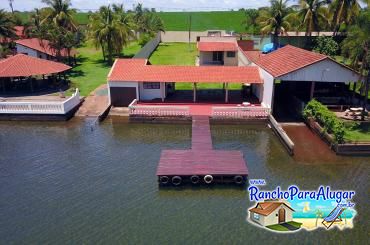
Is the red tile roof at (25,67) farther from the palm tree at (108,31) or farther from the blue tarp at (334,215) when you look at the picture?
the blue tarp at (334,215)

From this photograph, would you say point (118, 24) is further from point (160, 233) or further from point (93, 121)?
point (160, 233)

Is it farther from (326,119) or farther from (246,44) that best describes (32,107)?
(246,44)

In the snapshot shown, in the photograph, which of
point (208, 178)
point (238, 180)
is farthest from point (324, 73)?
point (208, 178)

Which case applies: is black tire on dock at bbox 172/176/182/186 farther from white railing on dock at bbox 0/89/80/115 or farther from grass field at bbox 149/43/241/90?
grass field at bbox 149/43/241/90

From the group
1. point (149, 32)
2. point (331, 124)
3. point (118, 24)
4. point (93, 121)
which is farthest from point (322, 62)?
point (149, 32)

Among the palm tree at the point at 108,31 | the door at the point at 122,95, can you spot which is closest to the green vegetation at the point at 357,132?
the door at the point at 122,95

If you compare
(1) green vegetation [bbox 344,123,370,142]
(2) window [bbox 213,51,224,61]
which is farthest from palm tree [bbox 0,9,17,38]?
(1) green vegetation [bbox 344,123,370,142]

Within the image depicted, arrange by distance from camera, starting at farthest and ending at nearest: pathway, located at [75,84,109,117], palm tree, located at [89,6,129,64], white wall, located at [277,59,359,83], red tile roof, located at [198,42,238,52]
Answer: palm tree, located at [89,6,129,64] → red tile roof, located at [198,42,238,52] → pathway, located at [75,84,109,117] → white wall, located at [277,59,359,83]
